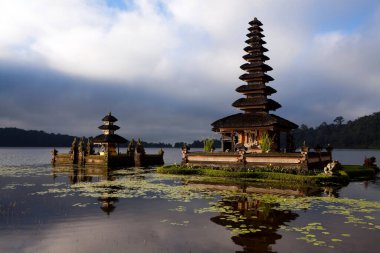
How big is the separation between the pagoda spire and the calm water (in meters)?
20.4

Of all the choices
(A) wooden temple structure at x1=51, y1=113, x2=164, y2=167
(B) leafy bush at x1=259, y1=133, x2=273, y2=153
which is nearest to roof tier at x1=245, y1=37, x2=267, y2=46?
(B) leafy bush at x1=259, y1=133, x2=273, y2=153

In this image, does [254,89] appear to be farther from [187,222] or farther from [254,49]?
[187,222]

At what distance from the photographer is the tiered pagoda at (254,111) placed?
3922 cm

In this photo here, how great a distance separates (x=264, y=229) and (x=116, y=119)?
4845 centimetres

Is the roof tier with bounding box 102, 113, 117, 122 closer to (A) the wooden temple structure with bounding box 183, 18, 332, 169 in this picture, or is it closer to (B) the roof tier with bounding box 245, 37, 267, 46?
(A) the wooden temple structure with bounding box 183, 18, 332, 169

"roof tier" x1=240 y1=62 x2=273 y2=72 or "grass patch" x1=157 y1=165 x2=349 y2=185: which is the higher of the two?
"roof tier" x1=240 y1=62 x2=273 y2=72

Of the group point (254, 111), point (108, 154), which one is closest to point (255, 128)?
point (254, 111)

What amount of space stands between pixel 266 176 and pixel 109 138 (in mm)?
32797

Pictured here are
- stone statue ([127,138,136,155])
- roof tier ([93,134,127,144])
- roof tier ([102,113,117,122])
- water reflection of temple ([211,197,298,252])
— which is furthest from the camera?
roof tier ([102,113,117,122])

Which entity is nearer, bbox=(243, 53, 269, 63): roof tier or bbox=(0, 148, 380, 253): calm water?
bbox=(0, 148, 380, 253): calm water

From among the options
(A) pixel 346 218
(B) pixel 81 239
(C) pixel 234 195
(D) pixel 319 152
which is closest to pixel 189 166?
(D) pixel 319 152

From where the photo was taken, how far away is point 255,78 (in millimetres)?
43281

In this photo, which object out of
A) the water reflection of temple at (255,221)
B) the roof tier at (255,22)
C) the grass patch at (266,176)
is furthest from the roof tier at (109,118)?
the water reflection of temple at (255,221)

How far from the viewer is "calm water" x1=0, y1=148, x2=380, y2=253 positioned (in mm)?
11031
